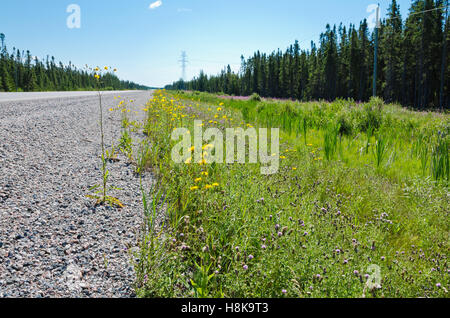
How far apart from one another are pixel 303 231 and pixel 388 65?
158 ft

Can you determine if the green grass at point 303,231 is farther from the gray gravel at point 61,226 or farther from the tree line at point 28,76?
the tree line at point 28,76

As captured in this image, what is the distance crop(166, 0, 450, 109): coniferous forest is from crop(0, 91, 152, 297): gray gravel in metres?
30.6

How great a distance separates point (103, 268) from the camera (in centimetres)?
190

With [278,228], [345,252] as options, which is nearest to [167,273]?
[278,228]

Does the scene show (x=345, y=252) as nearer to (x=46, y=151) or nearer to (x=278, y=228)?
(x=278, y=228)

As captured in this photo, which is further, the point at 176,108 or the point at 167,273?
the point at 176,108

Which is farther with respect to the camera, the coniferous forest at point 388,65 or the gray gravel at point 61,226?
the coniferous forest at point 388,65

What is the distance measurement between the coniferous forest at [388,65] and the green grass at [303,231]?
28.2m

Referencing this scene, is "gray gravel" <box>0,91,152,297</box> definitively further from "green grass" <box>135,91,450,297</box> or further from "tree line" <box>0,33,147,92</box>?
"tree line" <box>0,33,147,92</box>

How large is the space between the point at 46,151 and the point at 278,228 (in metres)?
4.32

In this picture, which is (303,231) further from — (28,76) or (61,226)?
(28,76)

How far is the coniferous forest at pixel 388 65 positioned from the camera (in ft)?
118

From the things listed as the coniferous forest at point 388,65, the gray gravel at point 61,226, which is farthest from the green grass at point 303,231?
the coniferous forest at point 388,65

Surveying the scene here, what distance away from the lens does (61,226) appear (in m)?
2.33
